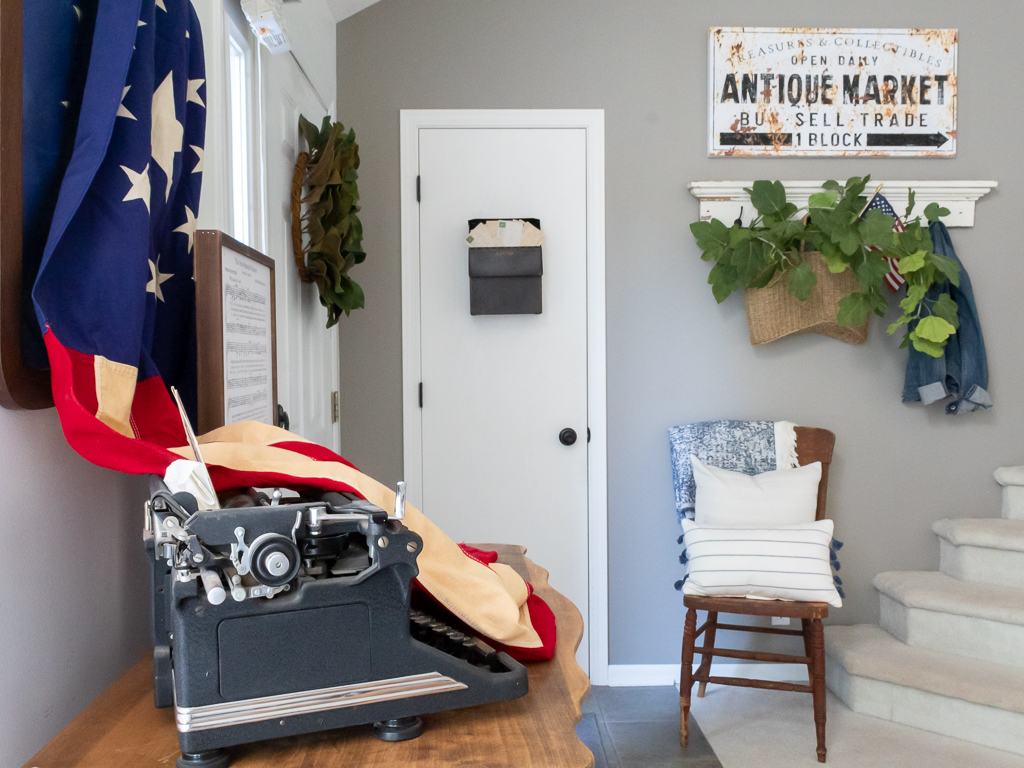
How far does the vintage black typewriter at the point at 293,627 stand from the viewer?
700 mm

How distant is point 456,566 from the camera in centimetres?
95

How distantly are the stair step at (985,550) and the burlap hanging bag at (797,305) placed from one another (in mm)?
875

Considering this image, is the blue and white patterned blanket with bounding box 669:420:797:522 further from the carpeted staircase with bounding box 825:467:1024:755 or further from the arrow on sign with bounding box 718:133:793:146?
the arrow on sign with bounding box 718:133:793:146

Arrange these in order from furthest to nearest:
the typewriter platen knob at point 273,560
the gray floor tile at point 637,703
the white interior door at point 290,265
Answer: the gray floor tile at point 637,703 → the white interior door at point 290,265 → the typewriter platen knob at point 273,560

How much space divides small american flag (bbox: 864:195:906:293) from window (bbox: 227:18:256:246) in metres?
2.18

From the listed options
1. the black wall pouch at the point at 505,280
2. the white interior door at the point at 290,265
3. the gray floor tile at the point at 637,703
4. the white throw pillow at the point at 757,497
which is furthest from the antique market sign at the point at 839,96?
the gray floor tile at the point at 637,703

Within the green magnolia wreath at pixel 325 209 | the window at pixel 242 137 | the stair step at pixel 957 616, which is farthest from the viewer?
the stair step at pixel 957 616

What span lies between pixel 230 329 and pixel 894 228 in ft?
8.22

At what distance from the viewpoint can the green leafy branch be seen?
261 cm

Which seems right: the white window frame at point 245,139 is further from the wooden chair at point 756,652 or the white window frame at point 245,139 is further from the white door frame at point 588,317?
the wooden chair at point 756,652

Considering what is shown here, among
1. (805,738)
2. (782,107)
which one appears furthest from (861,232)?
(805,738)

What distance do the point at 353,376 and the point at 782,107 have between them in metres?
2.00

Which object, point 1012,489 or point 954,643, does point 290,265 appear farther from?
point 1012,489

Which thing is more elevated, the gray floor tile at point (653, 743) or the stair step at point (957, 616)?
the stair step at point (957, 616)
